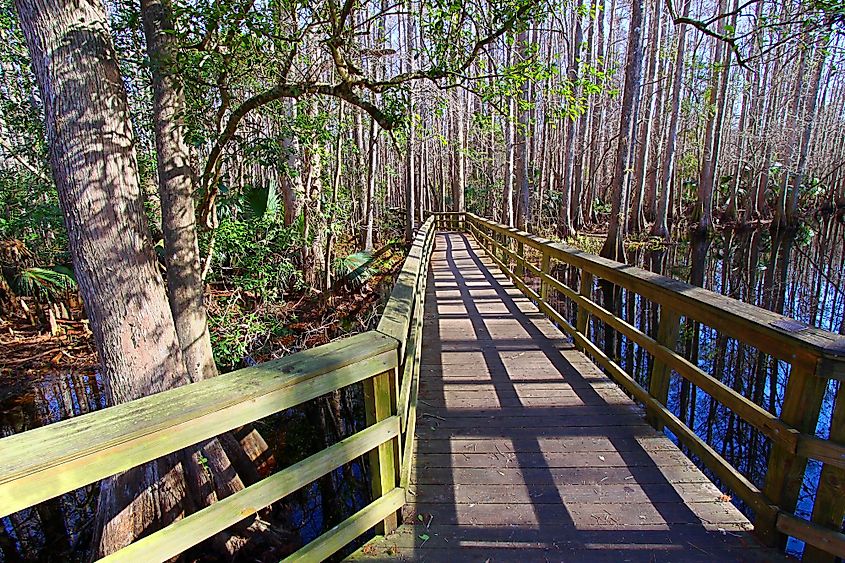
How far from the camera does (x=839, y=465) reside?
1691mm

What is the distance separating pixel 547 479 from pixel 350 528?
1.28m

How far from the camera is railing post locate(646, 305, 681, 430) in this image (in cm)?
273

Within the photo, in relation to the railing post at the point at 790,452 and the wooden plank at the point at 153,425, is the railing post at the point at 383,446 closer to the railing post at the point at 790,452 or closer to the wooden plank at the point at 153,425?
the wooden plank at the point at 153,425

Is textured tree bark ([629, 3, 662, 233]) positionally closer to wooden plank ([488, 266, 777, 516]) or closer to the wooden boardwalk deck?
the wooden boardwalk deck

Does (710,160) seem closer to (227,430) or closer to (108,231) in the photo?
(108,231)

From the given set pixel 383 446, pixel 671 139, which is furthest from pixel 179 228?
pixel 671 139

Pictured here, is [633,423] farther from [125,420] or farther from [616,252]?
[616,252]

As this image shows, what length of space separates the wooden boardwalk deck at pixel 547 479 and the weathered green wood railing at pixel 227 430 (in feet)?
1.23

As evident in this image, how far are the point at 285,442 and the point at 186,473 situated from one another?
2.35 m

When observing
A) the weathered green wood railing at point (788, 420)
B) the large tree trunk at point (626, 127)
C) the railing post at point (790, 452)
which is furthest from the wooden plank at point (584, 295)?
the large tree trunk at point (626, 127)

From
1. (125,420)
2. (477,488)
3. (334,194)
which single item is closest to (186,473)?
(477,488)

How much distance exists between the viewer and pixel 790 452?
6.02 feet

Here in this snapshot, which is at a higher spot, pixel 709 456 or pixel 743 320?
pixel 743 320

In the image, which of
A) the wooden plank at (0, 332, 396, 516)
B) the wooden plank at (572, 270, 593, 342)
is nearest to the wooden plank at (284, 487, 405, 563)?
the wooden plank at (0, 332, 396, 516)
